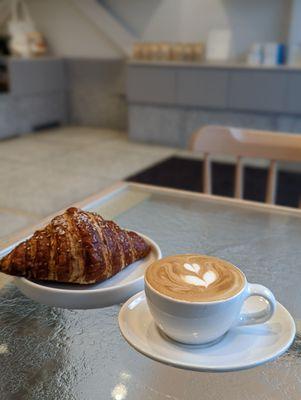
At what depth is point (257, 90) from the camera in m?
3.96

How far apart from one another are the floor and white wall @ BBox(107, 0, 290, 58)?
1193 mm

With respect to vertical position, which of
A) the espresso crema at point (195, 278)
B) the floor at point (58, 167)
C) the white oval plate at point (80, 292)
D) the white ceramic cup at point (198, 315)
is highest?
the espresso crema at point (195, 278)

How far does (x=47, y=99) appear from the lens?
523cm


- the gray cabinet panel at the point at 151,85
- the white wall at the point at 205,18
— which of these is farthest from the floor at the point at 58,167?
the white wall at the point at 205,18

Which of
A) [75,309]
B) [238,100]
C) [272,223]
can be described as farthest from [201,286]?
[238,100]

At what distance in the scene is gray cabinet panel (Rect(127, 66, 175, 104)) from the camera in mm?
4289

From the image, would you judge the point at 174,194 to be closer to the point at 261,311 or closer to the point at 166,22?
the point at 261,311

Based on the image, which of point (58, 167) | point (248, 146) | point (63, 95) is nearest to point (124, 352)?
point (248, 146)

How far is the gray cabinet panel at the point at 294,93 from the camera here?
149 inches

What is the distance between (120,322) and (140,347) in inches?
2.5

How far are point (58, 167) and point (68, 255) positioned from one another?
3100 mm

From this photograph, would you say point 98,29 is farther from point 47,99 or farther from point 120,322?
point 120,322

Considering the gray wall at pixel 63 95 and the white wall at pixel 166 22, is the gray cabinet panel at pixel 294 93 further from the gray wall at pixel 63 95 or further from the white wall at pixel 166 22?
the gray wall at pixel 63 95

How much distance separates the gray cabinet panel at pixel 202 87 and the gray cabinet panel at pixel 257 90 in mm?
82
